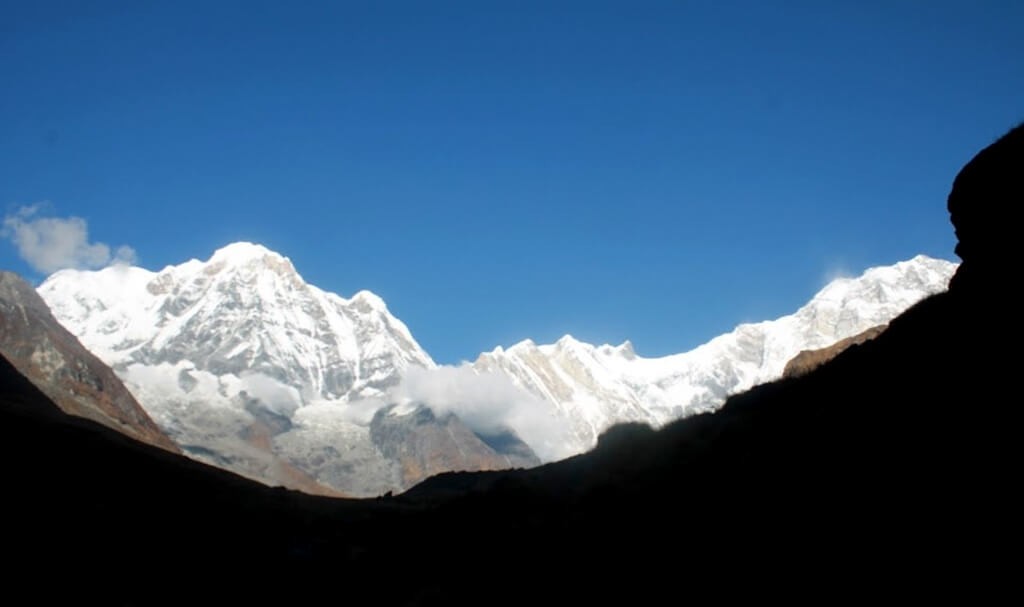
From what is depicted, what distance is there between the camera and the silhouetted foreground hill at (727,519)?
38.5ft

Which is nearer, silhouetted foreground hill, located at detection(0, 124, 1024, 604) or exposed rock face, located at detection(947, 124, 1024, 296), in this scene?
silhouetted foreground hill, located at detection(0, 124, 1024, 604)

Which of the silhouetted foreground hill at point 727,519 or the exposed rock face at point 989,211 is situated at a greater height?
the exposed rock face at point 989,211

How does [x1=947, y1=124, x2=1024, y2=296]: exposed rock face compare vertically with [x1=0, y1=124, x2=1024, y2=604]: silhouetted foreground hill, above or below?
above

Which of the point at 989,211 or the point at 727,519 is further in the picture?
the point at 989,211

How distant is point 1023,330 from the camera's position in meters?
14.3

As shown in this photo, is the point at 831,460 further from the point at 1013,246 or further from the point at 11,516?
the point at 11,516

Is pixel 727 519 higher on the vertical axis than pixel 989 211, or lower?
lower

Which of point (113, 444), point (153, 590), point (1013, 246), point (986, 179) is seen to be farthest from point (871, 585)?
point (113, 444)

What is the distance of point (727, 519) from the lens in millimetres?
15250

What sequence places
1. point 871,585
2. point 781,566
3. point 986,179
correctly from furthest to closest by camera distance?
point 986,179, point 781,566, point 871,585

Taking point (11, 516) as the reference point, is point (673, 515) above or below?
below

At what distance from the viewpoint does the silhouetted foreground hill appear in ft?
38.5

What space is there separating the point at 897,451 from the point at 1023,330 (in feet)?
11.0

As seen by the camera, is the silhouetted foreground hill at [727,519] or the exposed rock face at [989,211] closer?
the silhouetted foreground hill at [727,519]
